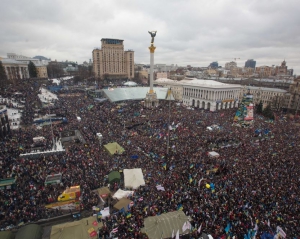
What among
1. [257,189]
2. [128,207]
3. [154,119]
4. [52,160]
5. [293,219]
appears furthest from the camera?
[154,119]

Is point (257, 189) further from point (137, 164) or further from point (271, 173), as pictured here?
point (137, 164)

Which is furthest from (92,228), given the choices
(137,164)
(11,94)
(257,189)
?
(11,94)

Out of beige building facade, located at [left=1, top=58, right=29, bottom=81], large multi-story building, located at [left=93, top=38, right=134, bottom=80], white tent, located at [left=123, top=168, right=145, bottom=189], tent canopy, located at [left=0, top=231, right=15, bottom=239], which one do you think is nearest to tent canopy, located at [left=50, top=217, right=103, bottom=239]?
tent canopy, located at [left=0, top=231, right=15, bottom=239]

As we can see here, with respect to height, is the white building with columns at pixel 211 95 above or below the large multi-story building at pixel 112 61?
below

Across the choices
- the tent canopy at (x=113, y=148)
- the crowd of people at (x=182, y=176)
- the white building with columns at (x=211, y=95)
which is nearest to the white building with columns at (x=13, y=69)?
the crowd of people at (x=182, y=176)

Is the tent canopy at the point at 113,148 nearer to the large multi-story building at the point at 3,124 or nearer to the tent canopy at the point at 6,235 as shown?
the tent canopy at the point at 6,235

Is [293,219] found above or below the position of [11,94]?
below

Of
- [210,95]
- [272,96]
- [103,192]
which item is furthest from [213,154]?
[272,96]
